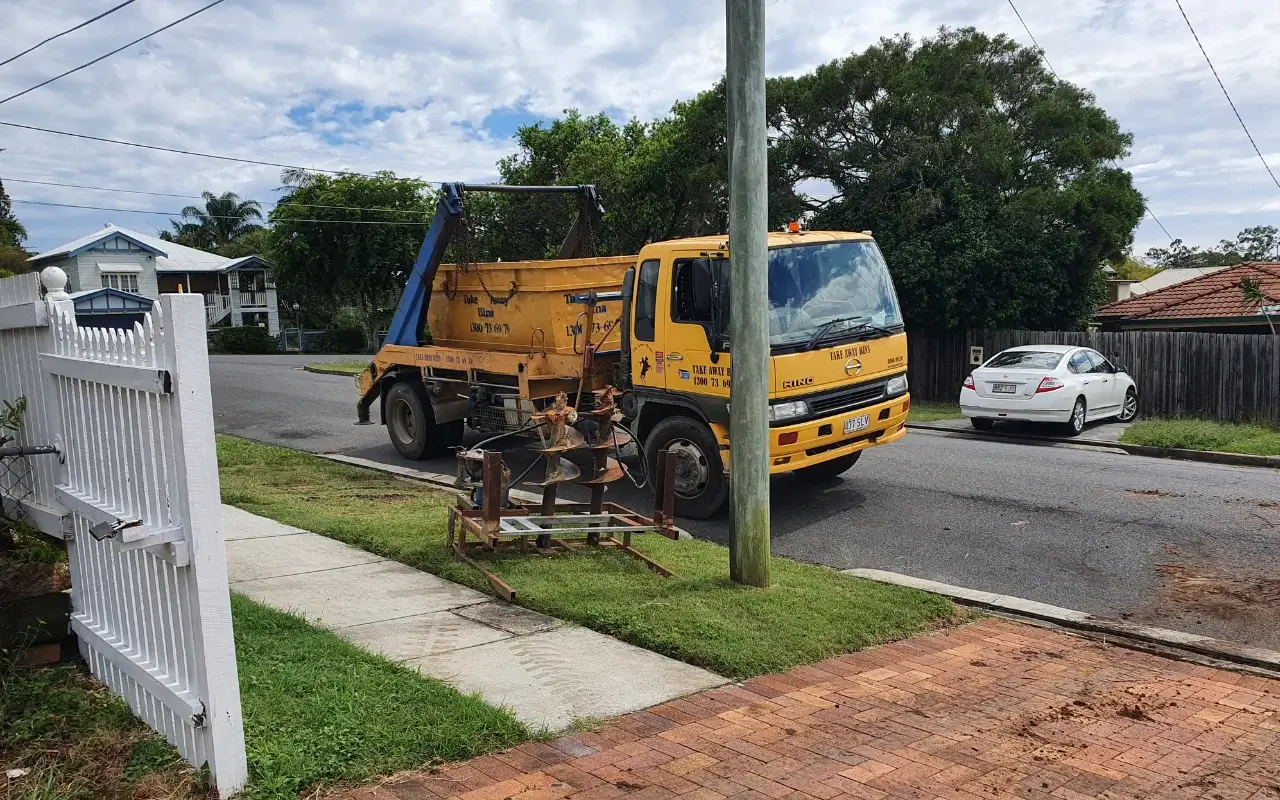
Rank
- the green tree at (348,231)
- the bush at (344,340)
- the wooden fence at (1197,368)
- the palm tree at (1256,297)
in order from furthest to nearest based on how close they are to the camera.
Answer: the bush at (344,340), the green tree at (348,231), the palm tree at (1256,297), the wooden fence at (1197,368)

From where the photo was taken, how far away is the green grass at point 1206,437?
1445 cm

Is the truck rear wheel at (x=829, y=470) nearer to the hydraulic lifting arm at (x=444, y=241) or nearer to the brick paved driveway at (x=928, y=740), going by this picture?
the hydraulic lifting arm at (x=444, y=241)

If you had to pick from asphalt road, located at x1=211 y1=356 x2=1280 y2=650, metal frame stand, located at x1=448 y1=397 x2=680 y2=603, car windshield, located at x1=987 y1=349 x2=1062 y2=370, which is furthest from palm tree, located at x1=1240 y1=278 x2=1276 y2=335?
metal frame stand, located at x1=448 y1=397 x2=680 y2=603

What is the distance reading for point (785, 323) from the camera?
9.23 metres

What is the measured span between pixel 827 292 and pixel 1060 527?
9.48 ft

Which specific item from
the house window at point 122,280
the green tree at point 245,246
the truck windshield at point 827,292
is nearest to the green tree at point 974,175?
the truck windshield at point 827,292

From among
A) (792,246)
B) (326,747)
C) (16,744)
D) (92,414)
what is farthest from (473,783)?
(792,246)

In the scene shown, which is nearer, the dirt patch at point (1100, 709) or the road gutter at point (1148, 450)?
the dirt patch at point (1100, 709)

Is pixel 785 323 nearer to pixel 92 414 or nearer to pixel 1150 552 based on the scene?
pixel 1150 552

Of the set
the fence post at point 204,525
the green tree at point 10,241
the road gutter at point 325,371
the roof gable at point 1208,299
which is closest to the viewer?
the fence post at point 204,525

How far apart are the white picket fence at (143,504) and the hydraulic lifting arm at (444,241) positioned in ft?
24.5

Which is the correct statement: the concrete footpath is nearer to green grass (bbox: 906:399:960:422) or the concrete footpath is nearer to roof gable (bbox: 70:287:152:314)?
roof gable (bbox: 70:287:152:314)

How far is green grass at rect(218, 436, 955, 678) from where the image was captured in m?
5.84

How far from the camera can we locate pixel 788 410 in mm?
9062
